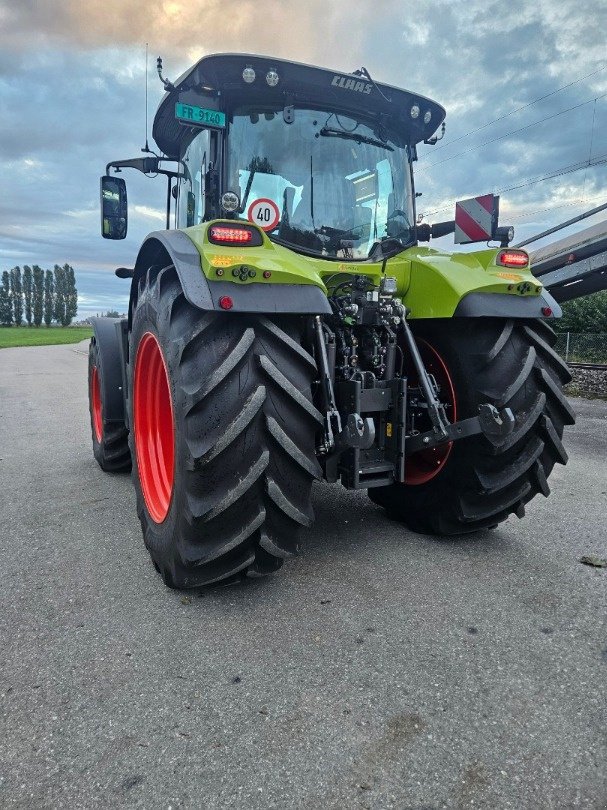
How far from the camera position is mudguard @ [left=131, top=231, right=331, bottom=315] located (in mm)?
2340

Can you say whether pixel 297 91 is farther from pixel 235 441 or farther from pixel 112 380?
pixel 112 380

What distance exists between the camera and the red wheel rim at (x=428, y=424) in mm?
3215

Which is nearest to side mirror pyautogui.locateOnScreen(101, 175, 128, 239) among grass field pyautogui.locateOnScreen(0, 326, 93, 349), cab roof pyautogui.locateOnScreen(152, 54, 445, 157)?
cab roof pyautogui.locateOnScreen(152, 54, 445, 157)

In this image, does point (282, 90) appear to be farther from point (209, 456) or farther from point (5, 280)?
point (5, 280)

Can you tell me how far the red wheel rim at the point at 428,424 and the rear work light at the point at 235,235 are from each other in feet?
4.20

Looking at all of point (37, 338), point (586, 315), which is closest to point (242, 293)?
point (586, 315)

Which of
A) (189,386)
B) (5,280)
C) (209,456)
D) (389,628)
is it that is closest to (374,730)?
(389,628)

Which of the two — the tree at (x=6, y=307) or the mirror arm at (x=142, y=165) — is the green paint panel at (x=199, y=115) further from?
the tree at (x=6, y=307)

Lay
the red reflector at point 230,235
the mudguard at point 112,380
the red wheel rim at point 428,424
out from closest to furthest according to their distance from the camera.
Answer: the red reflector at point 230,235, the red wheel rim at point 428,424, the mudguard at point 112,380

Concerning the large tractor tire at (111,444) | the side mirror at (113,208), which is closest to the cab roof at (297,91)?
the side mirror at (113,208)

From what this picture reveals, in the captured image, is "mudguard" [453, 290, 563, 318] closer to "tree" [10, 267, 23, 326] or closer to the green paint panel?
the green paint panel

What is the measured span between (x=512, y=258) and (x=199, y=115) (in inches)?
71.7

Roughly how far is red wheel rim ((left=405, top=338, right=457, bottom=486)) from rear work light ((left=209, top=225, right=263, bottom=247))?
1.28 metres

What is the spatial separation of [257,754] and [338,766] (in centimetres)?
25
